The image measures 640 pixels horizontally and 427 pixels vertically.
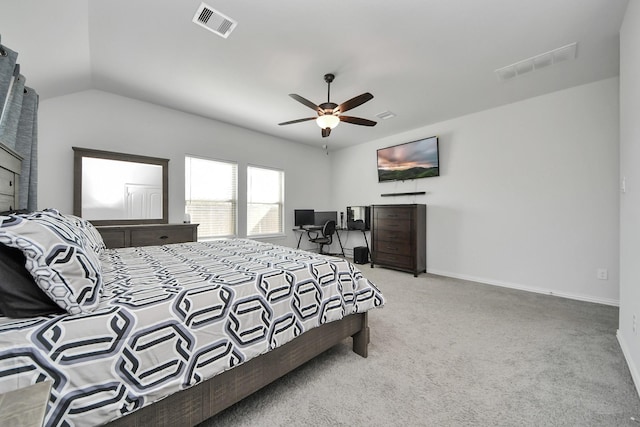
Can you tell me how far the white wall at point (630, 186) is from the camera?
63.9 inches

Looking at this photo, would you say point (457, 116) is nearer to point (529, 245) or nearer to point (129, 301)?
point (529, 245)

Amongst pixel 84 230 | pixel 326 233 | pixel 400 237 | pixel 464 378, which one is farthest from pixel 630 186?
pixel 326 233

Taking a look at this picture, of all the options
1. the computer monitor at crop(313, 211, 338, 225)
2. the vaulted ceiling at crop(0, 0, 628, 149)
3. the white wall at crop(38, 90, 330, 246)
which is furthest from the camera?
the computer monitor at crop(313, 211, 338, 225)

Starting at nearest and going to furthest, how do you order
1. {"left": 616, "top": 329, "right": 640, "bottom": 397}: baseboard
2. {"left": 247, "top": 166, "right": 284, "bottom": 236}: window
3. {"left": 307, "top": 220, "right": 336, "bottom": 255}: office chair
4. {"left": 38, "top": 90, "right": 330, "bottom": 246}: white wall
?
{"left": 616, "top": 329, "right": 640, "bottom": 397}: baseboard
{"left": 38, "top": 90, "right": 330, "bottom": 246}: white wall
{"left": 247, "top": 166, "right": 284, "bottom": 236}: window
{"left": 307, "top": 220, "right": 336, "bottom": 255}: office chair

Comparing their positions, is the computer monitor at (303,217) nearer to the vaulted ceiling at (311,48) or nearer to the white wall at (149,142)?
the white wall at (149,142)

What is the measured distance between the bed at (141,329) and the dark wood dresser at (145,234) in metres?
1.82

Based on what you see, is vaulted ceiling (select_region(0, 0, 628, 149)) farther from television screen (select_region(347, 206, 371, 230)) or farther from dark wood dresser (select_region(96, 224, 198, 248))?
television screen (select_region(347, 206, 371, 230))

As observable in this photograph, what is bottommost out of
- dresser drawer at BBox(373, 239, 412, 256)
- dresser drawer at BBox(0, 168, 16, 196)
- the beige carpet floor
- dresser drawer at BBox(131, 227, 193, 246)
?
the beige carpet floor

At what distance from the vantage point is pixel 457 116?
4.08 m

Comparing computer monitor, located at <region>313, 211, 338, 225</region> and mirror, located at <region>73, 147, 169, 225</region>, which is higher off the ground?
mirror, located at <region>73, 147, 169, 225</region>

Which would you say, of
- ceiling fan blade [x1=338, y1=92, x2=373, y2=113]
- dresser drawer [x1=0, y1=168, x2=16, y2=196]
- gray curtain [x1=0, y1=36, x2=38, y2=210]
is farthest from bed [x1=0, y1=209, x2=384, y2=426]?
ceiling fan blade [x1=338, y1=92, x2=373, y2=113]

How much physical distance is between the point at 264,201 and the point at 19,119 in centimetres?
331

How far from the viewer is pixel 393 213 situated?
4.50 metres

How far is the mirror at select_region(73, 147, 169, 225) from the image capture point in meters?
3.18
